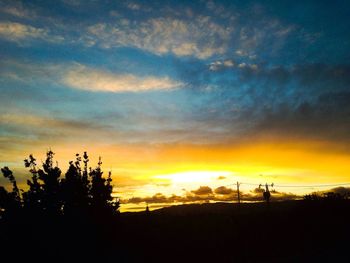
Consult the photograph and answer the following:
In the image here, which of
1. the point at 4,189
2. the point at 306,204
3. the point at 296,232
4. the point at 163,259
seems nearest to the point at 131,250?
the point at 163,259

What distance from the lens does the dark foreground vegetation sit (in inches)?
423

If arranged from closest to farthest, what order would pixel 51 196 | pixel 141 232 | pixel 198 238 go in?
1. pixel 51 196
2. pixel 141 232
3. pixel 198 238

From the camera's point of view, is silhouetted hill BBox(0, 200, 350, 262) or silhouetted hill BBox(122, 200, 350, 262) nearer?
silhouetted hill BBox(0, 200, 350, 262)

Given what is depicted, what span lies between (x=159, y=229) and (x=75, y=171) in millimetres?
7933

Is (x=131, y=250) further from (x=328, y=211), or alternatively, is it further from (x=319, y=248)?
(x=328, y=211)

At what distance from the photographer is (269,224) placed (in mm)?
25734

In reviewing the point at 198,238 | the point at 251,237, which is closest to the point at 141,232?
the point at 198,238

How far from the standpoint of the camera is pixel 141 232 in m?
17.5

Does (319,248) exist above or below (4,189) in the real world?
below

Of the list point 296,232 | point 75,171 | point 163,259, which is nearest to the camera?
point 75,171

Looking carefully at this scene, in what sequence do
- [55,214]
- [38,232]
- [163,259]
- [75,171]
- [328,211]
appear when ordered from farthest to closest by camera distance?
[328,211] < [163,259] < [75,171] < [55,214] < [38,232]

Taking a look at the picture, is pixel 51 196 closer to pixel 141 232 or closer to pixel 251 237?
pixel 141 232

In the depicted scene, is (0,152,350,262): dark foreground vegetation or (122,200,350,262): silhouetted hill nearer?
(0,152,350,262): dark foreground vegetation

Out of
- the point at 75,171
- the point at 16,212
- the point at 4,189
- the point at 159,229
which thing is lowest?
the point at 159,229
